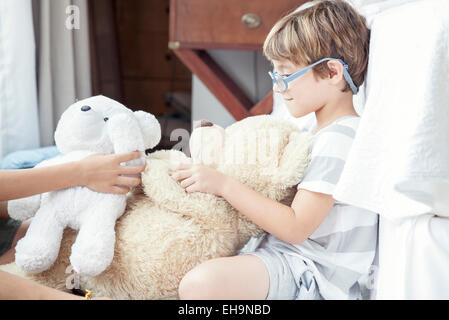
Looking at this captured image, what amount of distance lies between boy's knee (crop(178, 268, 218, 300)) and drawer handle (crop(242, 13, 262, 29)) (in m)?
0.89

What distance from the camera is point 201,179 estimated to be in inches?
26.5

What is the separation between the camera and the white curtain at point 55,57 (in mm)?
1124

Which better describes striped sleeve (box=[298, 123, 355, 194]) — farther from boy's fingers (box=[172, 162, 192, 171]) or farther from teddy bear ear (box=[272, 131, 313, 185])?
boy's fingers (box=[172, 162, 192, 171])

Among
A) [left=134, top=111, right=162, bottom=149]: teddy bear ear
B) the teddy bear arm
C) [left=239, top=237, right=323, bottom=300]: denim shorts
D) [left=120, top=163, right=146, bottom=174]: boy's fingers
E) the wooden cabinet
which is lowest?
[left=239, top=237, right=323, bottom=300]: denim shorts

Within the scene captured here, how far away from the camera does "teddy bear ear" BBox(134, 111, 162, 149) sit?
28.6 inches

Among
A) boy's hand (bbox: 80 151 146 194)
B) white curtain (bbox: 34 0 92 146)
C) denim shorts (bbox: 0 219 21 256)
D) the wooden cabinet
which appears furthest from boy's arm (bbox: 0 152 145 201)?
the wooden cabinet

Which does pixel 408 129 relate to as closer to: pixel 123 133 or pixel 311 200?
pixel 311 200

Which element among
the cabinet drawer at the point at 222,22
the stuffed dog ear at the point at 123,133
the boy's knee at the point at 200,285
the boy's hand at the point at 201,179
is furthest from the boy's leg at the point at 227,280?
the cabinet drawer at the point at 222,22

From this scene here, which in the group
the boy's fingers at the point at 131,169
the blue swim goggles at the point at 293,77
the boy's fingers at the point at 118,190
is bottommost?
the boy's fingers at the point at 118,190

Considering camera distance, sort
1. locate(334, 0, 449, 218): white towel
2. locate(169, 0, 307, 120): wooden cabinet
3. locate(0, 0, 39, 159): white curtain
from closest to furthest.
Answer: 1. locate(334, 0, 449, 218): white towel
2. locate(0, 0, 39, 159): white curtain
3. locate(169, 0, 307, 120): wooden cabinet

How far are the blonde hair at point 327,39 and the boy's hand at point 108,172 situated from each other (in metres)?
0.33

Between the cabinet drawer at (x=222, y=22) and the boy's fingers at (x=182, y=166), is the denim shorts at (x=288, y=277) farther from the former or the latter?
the cabinet drawer at (x=222, y=22)

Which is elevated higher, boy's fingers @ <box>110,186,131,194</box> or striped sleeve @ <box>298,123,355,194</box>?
striped sleeve @ <box>298,123,355,194</box>

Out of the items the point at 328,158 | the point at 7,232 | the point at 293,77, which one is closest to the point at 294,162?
the point at 328,158
